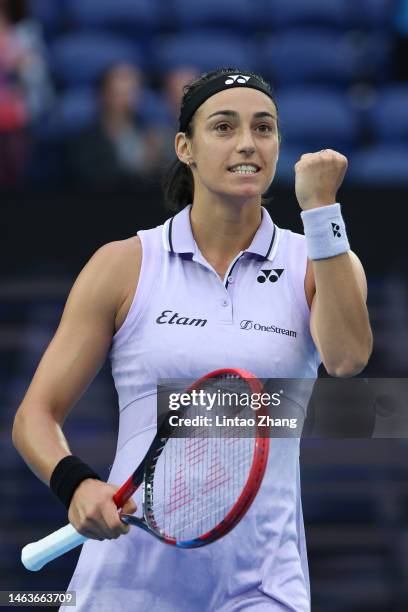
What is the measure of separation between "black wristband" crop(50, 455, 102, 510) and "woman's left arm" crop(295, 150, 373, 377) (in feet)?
1.75

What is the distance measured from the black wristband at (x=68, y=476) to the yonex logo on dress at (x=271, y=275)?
0.56 m

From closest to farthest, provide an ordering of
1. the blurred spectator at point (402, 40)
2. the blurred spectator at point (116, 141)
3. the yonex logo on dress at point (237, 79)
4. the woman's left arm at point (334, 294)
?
the woman's left arm at point (334, 294) → the yonex logo on dress at point (237, 79) → the blurred spectator at point (116, 141) → the blurred spectator at point (402, 40)

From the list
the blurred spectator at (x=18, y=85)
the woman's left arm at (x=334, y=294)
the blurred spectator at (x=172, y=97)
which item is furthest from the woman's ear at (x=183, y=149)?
the blurred spectator at (x=172, y=97)

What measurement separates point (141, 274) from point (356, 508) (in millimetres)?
2498

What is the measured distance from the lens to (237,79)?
3078 millimetres

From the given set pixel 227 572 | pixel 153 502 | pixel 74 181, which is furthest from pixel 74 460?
pixel 74 181

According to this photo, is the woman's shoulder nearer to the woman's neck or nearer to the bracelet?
the woman's neck

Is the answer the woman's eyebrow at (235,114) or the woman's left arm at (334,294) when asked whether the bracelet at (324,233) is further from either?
the woman's eyebrow at (235,114)

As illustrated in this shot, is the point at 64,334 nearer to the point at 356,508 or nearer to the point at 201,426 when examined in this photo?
the point at 201,426

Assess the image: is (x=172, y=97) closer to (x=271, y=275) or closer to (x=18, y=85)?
(x=18, y=85)

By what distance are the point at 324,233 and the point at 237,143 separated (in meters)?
0.34

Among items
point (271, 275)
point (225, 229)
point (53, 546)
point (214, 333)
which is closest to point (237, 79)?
point (225, 229)

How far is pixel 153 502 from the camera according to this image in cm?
283

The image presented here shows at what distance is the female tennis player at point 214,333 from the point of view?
276 cm
